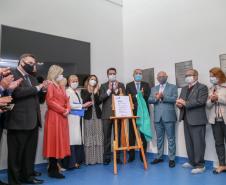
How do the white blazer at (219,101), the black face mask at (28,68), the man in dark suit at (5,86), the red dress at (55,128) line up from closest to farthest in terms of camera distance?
1. the man in dark suit at (5,86)
2. the black face mask at (28,68)
3. the red dress at (55,128)
4. the white blazer at (219,101)

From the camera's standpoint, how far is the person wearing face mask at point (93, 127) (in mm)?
4227

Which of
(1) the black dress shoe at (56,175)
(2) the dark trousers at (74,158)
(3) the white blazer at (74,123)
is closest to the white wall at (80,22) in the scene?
(2) the dark trousers at (74,158)

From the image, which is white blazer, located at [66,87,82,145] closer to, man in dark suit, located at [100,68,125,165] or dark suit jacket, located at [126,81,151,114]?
man in dark suit, located at [100,68,125,165]

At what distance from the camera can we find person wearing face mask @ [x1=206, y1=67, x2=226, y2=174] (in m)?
3.51

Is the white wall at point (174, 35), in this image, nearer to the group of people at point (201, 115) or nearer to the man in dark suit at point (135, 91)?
the group of people at point (201, 115)

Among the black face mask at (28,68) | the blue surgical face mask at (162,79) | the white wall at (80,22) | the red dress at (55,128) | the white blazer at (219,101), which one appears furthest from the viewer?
the blue surgical face mask at (162,79)

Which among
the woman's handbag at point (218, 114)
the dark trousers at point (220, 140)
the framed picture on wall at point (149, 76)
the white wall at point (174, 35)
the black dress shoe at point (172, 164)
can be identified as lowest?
Answer: the black dress shoe at point (172, 164)

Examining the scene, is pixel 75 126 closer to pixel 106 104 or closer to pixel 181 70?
pixel 106 104

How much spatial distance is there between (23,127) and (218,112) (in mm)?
2708

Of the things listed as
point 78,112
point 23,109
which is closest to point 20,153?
point 23,109

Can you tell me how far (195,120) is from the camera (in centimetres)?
367

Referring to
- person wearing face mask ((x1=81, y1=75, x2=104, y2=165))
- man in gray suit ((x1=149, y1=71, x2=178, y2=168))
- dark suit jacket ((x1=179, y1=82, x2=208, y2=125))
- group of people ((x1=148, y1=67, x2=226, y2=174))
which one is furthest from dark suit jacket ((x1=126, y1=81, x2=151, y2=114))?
dark suit jacket ((x1=179, y1=82, x2=208, y2=125))

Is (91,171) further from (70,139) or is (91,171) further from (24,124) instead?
(24,124)

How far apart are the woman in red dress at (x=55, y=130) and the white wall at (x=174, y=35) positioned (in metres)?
2.13
